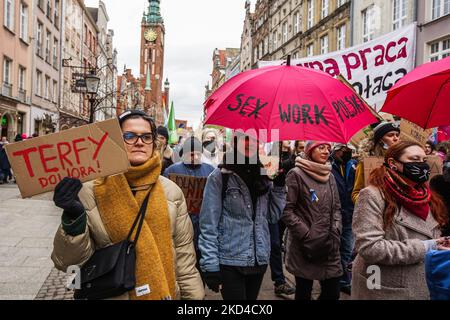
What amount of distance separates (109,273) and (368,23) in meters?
20.5

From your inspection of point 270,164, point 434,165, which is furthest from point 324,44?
point 270,164

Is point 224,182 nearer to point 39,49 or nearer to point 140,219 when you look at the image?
point 140,219

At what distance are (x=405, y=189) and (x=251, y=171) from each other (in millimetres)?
1209

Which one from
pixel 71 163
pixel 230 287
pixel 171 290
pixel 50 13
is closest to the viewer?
pixel 71 163

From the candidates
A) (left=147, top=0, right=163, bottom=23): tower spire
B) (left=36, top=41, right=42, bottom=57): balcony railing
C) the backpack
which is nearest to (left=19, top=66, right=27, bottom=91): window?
(left=36, top=41, right=42, bottom=57): balcony railing

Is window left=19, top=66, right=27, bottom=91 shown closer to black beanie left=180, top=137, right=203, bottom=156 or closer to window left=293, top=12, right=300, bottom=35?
window left=293, top=12, right=300, bottom=35

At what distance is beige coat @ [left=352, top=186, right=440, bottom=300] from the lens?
8.55 ft

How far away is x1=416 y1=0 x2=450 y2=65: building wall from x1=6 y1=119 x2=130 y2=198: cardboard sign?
15374mm

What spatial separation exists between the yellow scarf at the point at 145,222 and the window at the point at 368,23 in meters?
19.2

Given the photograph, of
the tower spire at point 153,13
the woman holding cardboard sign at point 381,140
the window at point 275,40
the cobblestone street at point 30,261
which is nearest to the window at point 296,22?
the window at point 275,40

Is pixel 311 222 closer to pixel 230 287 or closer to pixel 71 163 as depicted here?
pixel 230 287

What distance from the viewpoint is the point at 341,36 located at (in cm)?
2300

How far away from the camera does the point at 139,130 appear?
2.48m
